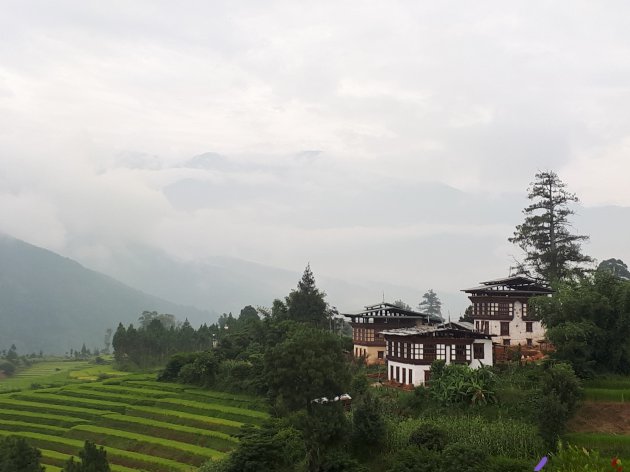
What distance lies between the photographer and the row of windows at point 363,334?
7931 centimetres

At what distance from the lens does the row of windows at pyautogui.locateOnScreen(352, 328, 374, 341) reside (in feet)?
260

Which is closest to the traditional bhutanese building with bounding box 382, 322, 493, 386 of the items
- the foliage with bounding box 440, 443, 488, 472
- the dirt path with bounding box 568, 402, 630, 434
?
the dirt path with bounding box 568, 402, 630, 434

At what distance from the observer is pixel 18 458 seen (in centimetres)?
4103

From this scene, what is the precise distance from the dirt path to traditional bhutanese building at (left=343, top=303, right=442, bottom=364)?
35.0 m

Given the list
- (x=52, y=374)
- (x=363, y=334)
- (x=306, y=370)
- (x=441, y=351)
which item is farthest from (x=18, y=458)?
(x=52, y=374)

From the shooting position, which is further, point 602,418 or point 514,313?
point 514,313

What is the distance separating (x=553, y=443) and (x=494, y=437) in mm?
3862

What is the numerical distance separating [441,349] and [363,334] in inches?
835

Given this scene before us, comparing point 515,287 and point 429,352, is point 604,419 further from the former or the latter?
point 515,287

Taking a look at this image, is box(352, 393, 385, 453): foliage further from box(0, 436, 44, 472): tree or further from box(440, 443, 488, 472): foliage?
box(0, 436, 44, 472): tree

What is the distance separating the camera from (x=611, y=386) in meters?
47.9

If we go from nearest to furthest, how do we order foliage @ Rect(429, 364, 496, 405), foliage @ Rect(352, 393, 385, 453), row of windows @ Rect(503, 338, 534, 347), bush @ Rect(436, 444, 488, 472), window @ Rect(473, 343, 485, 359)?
bush @ Rect(436, 444, 488, 472)
foliage @ Rect(352, 393, 385, 453)
foliage @ Rect(429, 364, 496, 405)
window @ Rect(473, 343, 485, 359)
row of windows @ Rect(503, 338, 534, 347)

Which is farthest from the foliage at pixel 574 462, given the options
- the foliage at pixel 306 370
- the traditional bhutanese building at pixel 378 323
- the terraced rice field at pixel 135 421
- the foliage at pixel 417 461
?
the traditional bhutanese building at pixel 378 323

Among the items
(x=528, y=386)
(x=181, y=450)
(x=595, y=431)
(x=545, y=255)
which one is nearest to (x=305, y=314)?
(x=545, y=255)
